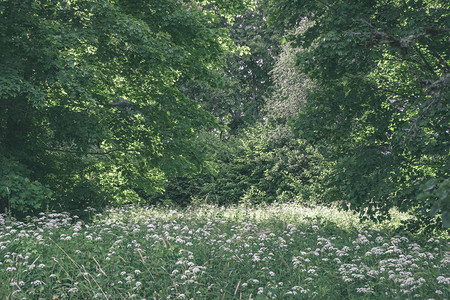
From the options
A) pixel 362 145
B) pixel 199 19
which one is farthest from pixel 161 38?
pixel 362 145

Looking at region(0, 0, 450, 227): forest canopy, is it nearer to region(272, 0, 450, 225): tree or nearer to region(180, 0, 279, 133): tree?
region(272, 0, 450, 225): tree

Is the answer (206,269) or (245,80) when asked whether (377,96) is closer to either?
(206,269)

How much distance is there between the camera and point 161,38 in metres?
10.8

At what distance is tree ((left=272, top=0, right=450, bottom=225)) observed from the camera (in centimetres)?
751

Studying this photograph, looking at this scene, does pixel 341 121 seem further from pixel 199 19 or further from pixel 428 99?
pixel 199 19

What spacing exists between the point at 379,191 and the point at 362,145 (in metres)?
1.32

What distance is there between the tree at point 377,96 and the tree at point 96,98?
11.8 ft

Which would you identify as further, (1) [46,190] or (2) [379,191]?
(1) [46,190]

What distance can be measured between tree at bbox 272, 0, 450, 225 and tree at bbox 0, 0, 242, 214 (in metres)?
3.59

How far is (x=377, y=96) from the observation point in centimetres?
873

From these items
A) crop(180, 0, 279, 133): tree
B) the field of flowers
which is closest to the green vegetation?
the field of flowers

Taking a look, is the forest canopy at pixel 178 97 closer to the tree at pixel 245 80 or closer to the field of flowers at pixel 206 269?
the field of flowers at pixel 206 269

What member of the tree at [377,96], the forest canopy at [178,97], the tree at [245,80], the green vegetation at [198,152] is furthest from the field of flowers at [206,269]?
the tree at [245,80]

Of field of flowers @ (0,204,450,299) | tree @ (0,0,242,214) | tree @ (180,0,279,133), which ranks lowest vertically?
field of flowers @ (0,204,450,299)
